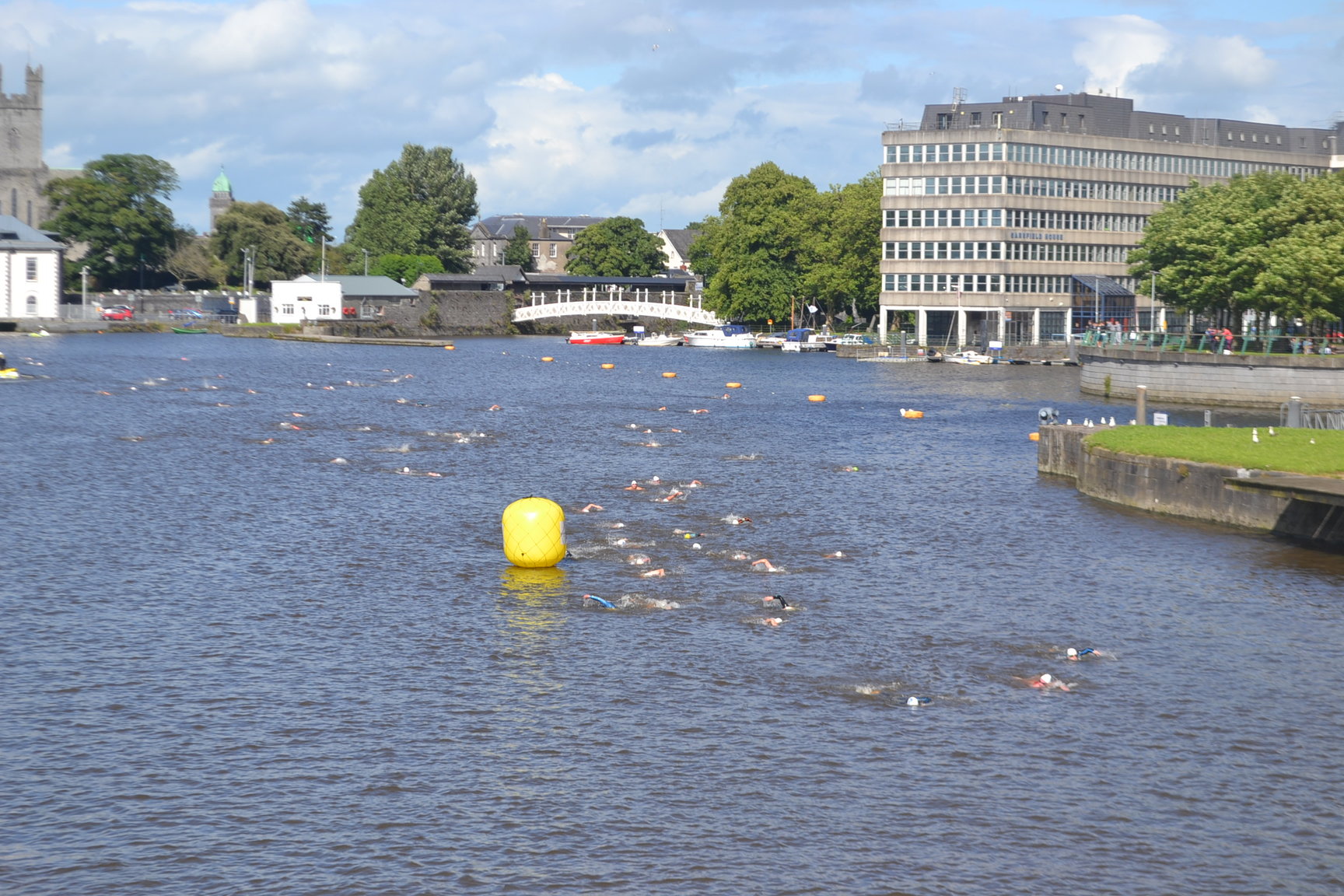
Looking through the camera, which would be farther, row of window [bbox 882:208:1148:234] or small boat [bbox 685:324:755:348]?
small boat [bbox 685:324:755:348]

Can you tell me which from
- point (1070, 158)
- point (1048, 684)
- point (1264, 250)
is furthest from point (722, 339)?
point (1048, 684)

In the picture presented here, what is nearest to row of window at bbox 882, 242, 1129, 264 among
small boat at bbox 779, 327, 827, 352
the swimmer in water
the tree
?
the tree

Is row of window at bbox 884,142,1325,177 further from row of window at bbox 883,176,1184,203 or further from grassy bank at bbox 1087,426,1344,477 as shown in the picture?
grassy bank at bbox 1087,426,1344,477

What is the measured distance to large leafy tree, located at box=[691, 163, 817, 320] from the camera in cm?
18850

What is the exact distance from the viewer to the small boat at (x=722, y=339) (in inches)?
7539

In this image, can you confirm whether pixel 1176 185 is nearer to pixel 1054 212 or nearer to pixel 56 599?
pixel 1054 212

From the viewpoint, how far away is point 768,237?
18850 centimetres

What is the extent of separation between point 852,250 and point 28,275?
10464cm

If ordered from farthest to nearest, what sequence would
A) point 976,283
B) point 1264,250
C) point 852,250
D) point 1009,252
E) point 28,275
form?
point 28,275 < point 852,250 < point 976,283 < point 1009,252 < point 1264,250

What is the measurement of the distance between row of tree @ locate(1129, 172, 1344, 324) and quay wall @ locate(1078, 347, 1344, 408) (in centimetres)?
→ 791

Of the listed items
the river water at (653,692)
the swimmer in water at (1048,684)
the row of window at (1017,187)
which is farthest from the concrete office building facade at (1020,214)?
the swimmer in water at (1048,684)

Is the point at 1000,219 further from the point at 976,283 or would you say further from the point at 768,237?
the point at 768,237

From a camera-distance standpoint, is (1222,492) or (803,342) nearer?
(1222,492)

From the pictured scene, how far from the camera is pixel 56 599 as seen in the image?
32.3 meters
